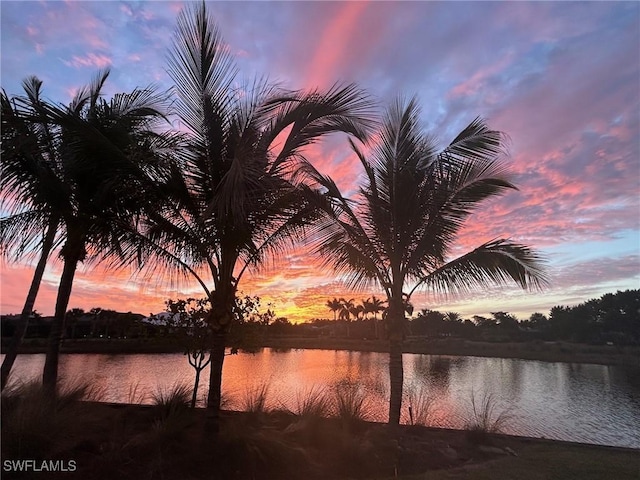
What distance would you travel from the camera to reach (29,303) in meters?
10.1

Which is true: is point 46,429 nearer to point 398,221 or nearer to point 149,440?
point 149,440

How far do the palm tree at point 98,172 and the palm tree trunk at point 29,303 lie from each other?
0.35 metres

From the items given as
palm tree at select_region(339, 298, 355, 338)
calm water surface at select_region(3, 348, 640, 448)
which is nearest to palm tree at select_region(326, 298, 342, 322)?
palm tree at select_region(339, 298, 355, 338)

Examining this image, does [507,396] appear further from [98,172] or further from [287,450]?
[98,172]

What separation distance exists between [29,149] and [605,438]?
17.1m

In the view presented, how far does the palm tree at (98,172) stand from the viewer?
757 centimetres

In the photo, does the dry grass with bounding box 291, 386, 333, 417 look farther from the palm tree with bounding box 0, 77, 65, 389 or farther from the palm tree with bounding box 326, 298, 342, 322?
the palm tree with bounding box 326, 298, 342, 322

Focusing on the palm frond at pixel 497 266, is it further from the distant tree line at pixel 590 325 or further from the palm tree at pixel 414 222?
the distant tree line at pixel 590 325

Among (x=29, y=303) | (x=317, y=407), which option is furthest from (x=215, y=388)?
(x=29, y=303)

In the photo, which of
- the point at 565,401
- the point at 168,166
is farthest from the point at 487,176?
the point at 565,401

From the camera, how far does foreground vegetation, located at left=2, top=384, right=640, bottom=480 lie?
252 inches

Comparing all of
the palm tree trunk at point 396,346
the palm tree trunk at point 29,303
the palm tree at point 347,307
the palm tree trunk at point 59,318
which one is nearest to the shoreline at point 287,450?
the palm tree trunk at point 396,346

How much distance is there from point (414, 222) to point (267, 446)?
227 inches

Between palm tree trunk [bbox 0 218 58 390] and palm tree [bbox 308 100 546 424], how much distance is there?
6.52 meters
